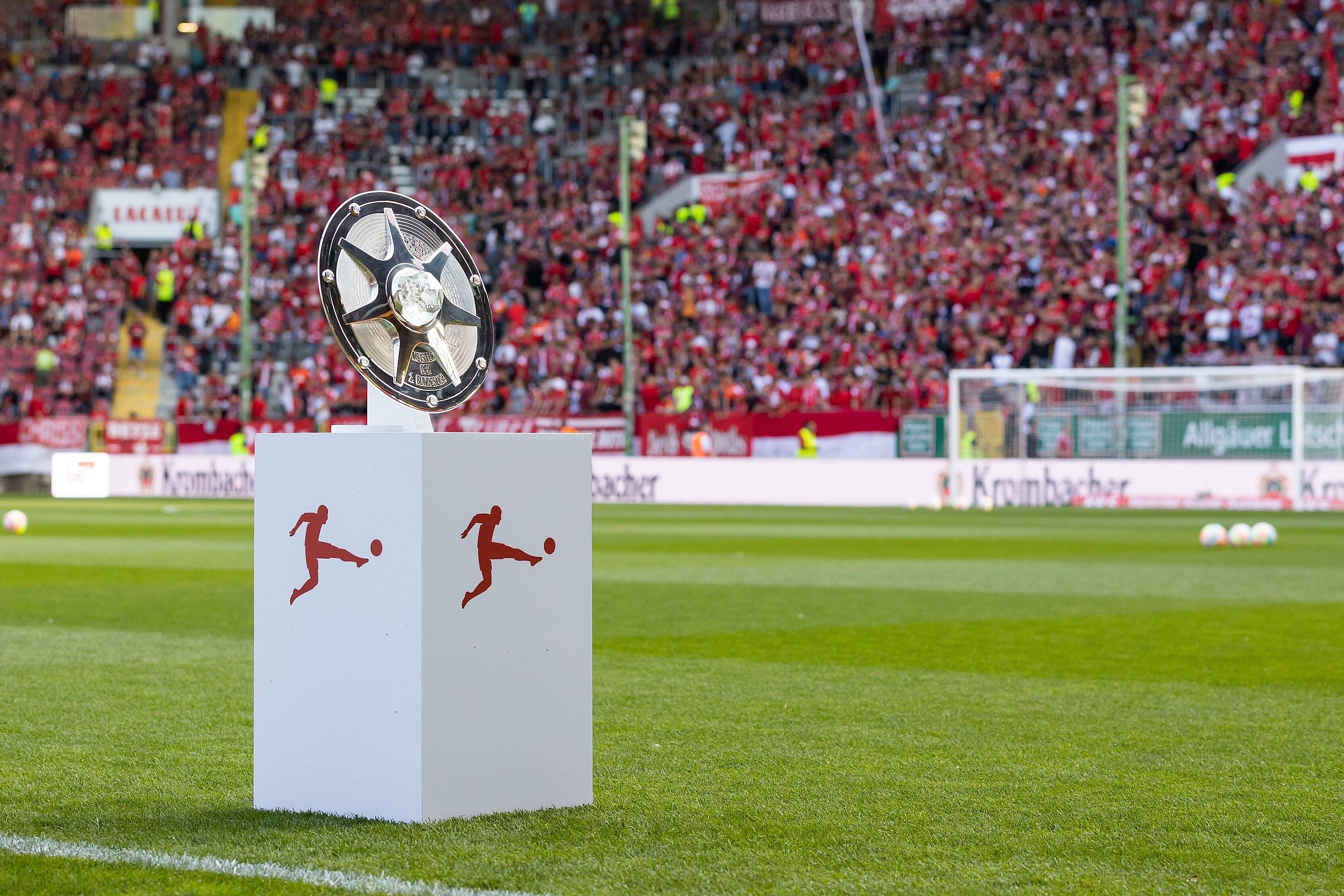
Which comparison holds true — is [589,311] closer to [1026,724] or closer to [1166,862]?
[1026,724]

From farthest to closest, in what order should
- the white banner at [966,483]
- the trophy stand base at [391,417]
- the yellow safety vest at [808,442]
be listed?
the yellow safety vest at [808,442]
the white banner at [966,483]
the trophy stand base at [391,417]

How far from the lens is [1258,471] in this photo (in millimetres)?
27984

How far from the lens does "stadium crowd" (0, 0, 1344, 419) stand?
32.0 metres

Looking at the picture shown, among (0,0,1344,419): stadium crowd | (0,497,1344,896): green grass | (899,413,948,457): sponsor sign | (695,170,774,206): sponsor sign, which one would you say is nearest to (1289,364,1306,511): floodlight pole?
(0,0,1344,419): stadium crowd

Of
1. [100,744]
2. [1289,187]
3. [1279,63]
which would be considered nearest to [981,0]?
[1279,63]

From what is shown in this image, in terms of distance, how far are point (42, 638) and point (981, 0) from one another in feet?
114

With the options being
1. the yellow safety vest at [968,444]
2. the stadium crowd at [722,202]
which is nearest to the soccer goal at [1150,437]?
the yellow safety vest at [968,444]

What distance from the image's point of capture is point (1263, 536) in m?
20.5

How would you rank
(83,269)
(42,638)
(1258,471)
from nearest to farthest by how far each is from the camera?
(42,638)
(1258,471)
(83,269)

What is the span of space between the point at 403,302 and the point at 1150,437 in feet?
80.9

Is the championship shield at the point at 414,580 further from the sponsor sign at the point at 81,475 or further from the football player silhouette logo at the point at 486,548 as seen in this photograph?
the sponsor sign at the point at 81,475

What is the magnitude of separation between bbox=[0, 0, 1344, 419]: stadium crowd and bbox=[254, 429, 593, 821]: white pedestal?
25.8 m

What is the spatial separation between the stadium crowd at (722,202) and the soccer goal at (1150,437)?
6.24ft

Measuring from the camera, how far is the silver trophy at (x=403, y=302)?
17.1 feet
